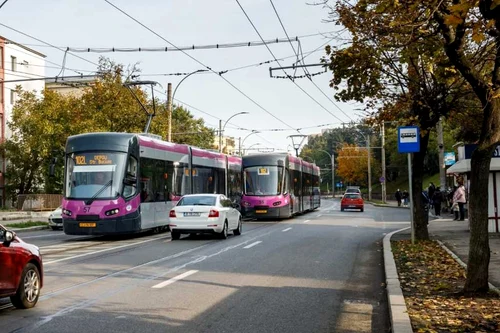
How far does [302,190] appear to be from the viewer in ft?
125

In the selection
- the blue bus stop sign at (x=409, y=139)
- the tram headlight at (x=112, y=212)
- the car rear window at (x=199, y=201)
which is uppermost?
the blue bus stop sign at (x=409, y=139)

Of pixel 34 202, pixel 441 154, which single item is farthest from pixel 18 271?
pixel 34 202

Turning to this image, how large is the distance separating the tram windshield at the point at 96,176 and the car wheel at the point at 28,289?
37.1ft

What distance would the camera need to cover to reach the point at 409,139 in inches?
612

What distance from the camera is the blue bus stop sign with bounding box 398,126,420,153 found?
1552 centimetres

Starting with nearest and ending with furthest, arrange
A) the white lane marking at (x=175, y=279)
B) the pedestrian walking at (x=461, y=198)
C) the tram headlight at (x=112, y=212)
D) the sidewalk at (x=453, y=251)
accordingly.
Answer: the sidewalk at (x=453, y=251) → the white lane marking at (x=175, y=279) → the tram headlight at (x=112, y=212) → the pedestrian walking at (x=461, y=198)

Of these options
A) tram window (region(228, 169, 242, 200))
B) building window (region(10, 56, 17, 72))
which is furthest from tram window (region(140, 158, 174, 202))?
building window (region(10, 56, 17, 72))

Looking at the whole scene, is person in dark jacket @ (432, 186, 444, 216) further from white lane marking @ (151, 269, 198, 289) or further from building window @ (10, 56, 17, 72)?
building window @ (10, 56, 17, 72)

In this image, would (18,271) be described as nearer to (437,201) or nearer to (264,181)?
(264,181)

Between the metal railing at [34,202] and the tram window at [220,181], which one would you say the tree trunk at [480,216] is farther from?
the metal railing at [34,202]

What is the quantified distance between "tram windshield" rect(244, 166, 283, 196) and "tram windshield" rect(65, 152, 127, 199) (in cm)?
1282

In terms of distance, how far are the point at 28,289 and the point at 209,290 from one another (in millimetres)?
2744

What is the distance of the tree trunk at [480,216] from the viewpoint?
844cm

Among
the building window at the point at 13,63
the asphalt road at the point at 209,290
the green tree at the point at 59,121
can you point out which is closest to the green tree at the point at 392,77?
the asphalt road at the point at 209,290
